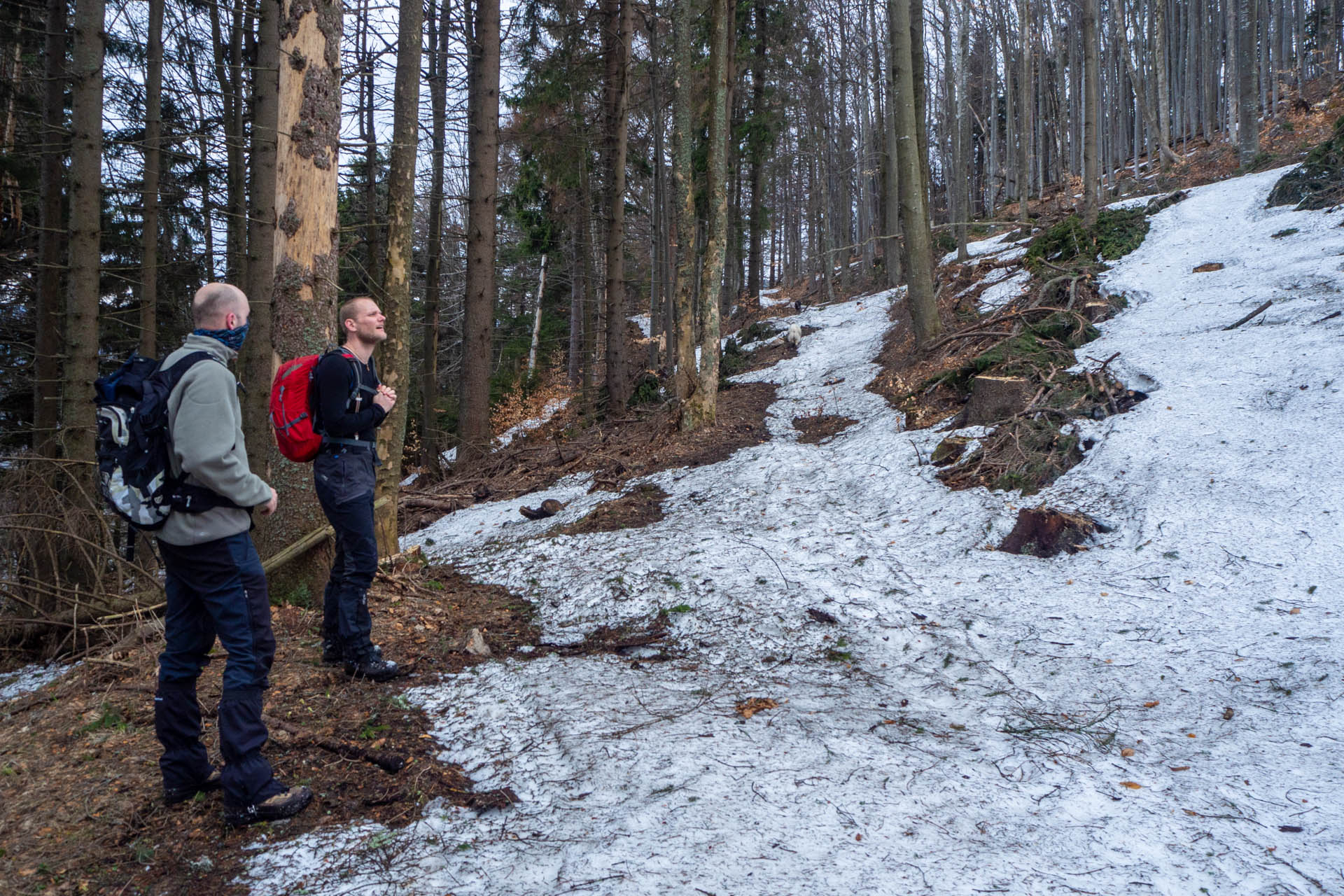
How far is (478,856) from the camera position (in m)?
2.72

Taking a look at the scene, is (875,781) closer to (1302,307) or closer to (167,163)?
(1302,307)

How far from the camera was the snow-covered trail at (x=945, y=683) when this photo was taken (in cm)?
266

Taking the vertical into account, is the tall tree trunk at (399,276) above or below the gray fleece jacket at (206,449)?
above

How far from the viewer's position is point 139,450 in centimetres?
293

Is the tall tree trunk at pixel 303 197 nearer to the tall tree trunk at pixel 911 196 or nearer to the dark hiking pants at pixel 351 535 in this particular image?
the dark hiking pants at pixel 351 535

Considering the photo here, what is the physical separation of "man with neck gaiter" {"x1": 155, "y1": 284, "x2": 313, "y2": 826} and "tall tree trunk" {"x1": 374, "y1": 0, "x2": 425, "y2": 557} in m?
3.16

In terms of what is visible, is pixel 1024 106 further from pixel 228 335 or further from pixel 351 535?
pixel 228 335

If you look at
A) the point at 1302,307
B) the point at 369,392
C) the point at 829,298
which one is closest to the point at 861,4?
the point at 829,298

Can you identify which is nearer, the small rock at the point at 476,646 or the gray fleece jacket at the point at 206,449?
the gray fleece jacket at the point at 206,449

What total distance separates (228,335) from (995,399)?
743 centimetres

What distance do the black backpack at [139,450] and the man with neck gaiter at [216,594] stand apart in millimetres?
37

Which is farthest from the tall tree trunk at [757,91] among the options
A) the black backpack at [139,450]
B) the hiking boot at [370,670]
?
the black backpack at [139,450]

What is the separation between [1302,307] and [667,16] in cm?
1186

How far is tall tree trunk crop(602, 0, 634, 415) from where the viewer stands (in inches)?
559
